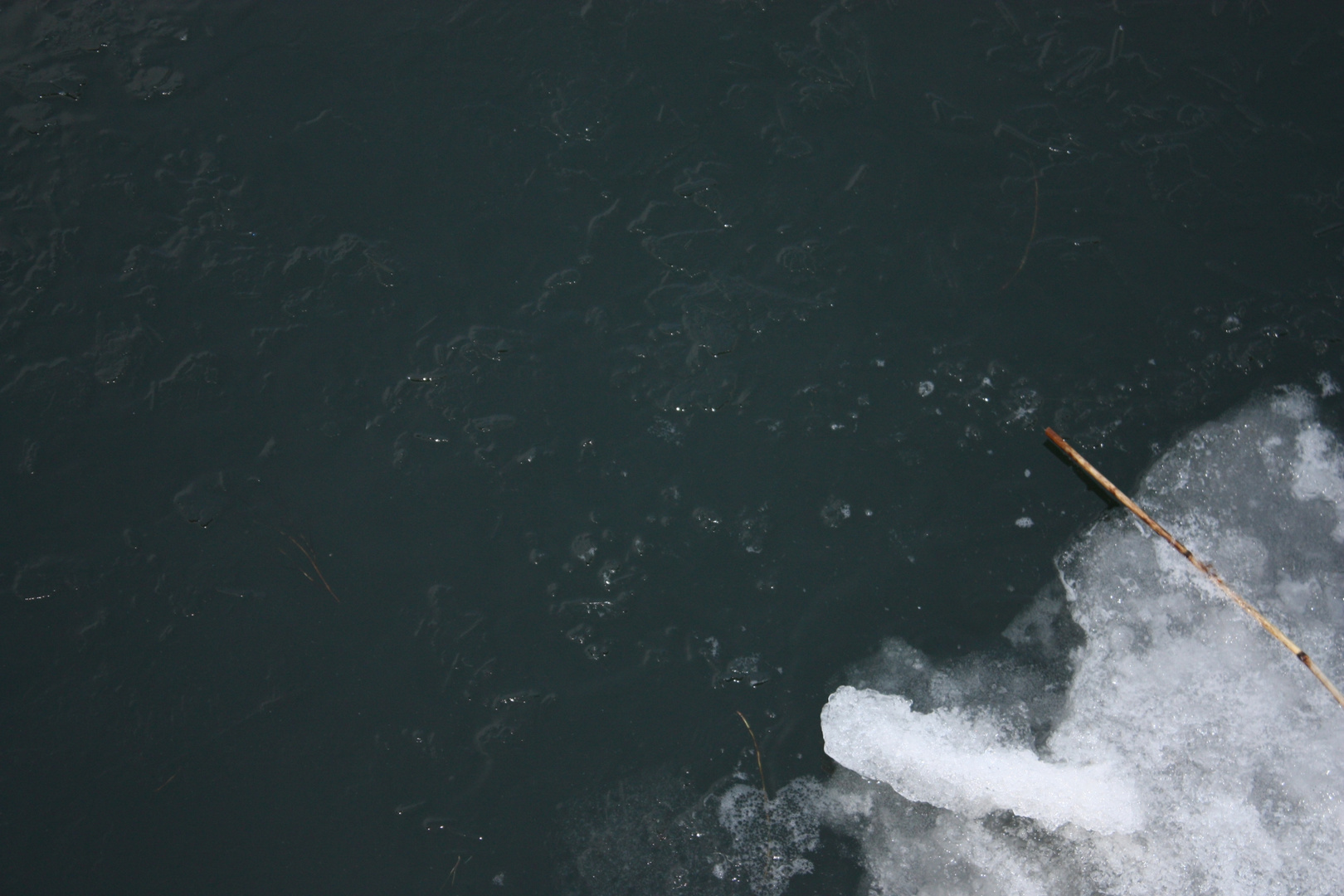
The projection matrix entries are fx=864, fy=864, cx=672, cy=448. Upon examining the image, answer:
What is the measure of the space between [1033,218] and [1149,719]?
130 cm

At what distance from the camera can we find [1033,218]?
2.33 meters

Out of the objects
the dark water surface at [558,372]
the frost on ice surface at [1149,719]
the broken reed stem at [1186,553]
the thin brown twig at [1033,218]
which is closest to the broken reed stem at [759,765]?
the dark water surface at [558,372]

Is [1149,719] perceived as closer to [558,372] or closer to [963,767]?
[963,767]

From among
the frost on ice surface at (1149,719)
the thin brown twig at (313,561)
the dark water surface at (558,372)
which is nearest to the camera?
the frost on ice surface at (1149,719)

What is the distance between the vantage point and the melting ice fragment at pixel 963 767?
1.99m

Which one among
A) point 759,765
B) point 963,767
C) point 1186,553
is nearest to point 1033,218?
point 1186,553

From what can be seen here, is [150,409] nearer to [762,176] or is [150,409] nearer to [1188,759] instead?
[762,176]

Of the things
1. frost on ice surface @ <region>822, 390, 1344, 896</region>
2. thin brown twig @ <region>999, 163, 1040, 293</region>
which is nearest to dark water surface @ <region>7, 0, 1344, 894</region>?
thin brown twig @ <region>999, 163, 1040, 293</region>

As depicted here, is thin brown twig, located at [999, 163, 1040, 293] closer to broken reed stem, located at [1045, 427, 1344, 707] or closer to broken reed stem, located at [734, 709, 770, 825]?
broken reed stem, located at [1045, 427, 1344, 707]

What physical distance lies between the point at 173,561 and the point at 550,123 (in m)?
1.54

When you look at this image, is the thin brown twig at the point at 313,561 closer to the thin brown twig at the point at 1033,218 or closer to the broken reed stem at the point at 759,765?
the broken reed stem at the point at 759,765

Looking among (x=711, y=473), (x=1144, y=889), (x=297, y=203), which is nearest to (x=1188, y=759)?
(x=1144, y=889)

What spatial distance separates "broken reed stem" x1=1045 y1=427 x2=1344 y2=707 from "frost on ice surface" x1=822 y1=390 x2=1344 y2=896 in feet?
0.09

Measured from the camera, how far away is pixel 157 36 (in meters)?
2.52
